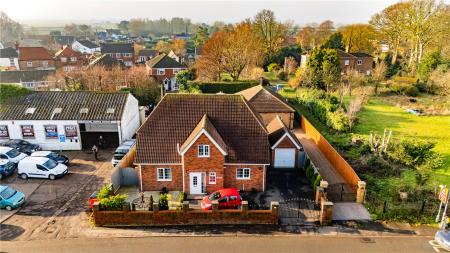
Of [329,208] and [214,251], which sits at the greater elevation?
[329,208]

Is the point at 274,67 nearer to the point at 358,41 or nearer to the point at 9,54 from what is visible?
the point at 358,41

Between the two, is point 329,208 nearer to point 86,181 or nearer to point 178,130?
point 178,130

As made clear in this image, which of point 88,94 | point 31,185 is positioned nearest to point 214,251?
point 31,185

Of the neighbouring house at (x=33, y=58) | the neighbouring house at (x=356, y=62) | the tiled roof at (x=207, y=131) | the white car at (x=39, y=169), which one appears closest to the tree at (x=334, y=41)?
the neighbouring house at (x=356, y=62)

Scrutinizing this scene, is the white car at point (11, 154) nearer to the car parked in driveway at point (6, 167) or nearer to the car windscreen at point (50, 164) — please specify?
the car parked in driveway at point (6, 167)

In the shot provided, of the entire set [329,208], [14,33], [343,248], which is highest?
[14,33]

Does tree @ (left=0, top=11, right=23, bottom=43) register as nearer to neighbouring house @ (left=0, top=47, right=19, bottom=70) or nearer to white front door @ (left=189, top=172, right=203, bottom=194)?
neighbouring house @ (left=0, top=47, right=19, bottom=70)

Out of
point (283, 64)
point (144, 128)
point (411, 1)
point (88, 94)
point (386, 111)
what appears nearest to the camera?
point (144, 128)
